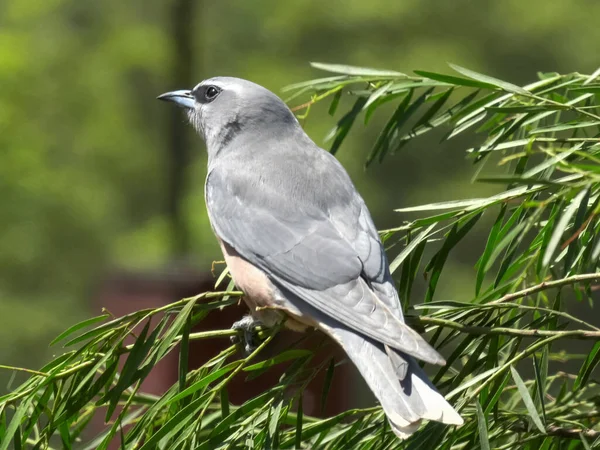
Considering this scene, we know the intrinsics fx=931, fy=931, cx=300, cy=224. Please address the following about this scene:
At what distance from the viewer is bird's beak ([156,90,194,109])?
7.27 feet

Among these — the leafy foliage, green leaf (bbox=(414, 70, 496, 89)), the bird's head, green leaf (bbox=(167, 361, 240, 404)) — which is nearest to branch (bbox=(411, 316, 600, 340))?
the leafy foliage

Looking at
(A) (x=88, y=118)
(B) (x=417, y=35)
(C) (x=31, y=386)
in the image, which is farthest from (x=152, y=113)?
(C) (x=31, y=386)

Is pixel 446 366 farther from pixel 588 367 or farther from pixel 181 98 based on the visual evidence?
pixel 181 98

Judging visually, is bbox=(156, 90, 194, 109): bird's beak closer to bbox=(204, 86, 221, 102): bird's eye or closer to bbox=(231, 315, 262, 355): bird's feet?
bbox=(204, 86, 221, 102): bird's eye

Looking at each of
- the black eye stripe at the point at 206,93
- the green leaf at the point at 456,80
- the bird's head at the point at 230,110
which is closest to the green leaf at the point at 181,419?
the green leaf at the point at 456,80

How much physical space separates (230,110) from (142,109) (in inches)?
155

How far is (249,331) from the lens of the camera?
1413 millimetres

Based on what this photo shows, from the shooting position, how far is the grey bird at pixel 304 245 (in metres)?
1.20

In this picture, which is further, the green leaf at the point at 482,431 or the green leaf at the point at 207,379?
the green leaf at the point at 207,379

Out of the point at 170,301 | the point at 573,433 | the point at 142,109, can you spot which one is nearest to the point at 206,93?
the point at 573,433

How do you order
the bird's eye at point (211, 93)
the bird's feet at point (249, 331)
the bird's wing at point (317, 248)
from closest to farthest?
the bird's wing at point (317, 248) → the bird's feet at point (249, 331) → the bird's eye at point (211, 93)

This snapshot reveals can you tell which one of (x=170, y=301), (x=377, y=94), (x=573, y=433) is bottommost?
(x=170, y=301)

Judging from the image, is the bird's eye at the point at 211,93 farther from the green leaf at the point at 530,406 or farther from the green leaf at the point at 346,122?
the green leaf at the point at 530,406

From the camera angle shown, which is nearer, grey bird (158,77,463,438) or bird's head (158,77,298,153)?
grey bird (158,77,463,438)
